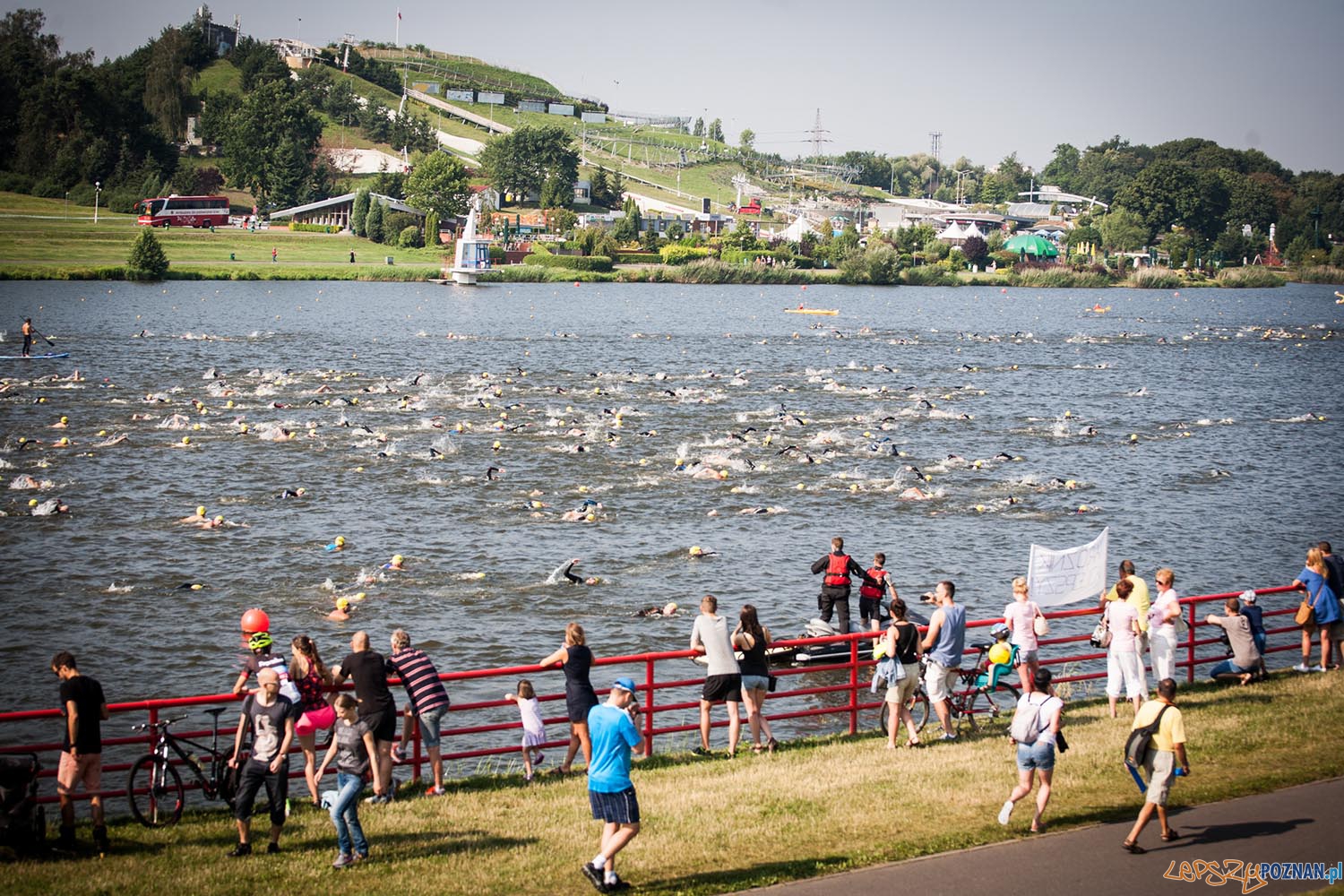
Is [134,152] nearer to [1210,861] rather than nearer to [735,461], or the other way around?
[735,461]

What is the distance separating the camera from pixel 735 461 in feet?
150

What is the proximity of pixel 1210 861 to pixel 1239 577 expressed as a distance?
21.6m

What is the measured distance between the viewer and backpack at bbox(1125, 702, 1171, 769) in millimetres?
13406

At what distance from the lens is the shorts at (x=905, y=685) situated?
16.9 m

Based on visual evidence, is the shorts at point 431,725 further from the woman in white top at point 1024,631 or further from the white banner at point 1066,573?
the white banner at point 1066,573

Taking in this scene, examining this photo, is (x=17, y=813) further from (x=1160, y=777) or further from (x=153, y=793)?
(x=1160, y=777)

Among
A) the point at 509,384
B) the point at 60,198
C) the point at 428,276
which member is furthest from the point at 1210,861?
the point at 60,198

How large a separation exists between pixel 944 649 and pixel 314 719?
8.26 m

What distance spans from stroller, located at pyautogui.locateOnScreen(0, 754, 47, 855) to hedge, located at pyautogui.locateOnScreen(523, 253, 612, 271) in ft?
504

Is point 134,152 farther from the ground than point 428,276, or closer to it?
farther from the ground

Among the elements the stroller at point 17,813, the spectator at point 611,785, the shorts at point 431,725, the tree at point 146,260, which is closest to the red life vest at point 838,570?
the shorts at point 431,725

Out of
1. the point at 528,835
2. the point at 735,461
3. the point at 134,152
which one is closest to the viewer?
the point at 528,835

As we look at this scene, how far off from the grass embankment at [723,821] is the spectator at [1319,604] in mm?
3215

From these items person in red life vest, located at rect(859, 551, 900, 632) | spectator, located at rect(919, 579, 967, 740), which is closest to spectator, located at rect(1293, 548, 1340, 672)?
person in red life vest, located at rect(859, 551, 900, 632)
